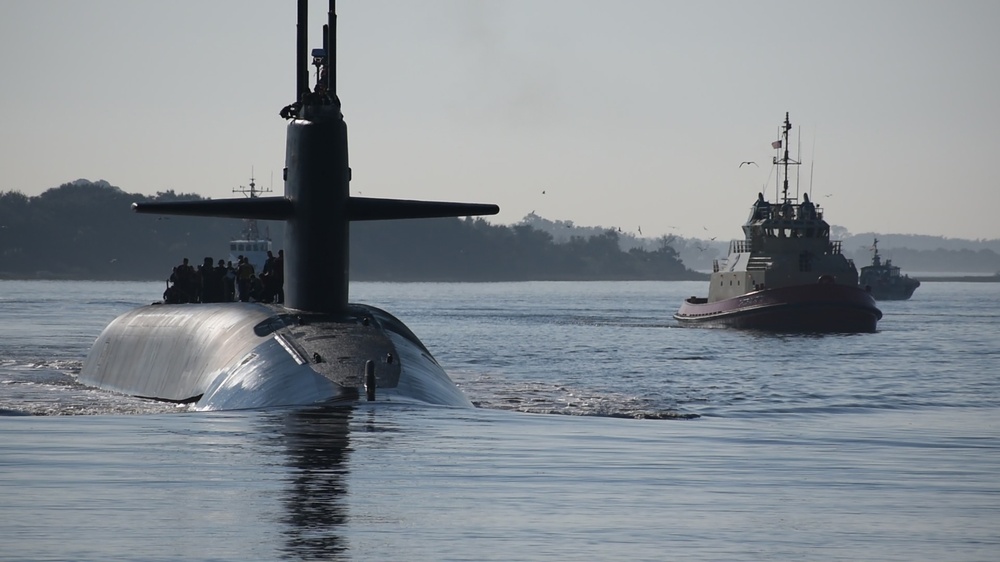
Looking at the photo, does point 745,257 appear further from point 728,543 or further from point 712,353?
point 728,543

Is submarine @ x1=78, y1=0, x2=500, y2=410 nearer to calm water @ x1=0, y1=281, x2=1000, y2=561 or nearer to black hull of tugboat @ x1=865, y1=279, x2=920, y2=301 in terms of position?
calm water @ x1=0, y1=281, x2=1000, y2=561

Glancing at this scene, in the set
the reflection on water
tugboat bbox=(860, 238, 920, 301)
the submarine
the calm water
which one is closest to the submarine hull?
the submarine

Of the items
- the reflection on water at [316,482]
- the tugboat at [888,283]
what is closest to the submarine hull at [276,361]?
the reflection on water at [316,482]

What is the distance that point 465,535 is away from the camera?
904 cm

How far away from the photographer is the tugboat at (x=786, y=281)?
65.9 metres

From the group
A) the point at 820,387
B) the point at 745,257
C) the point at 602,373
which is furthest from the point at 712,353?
the point at 745,257

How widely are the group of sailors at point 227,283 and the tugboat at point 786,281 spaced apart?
1533 inches

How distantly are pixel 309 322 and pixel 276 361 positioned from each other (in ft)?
6.17

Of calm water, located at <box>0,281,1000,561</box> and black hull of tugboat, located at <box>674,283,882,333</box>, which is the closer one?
calm water, located at <box>0,281,1000,561</box>

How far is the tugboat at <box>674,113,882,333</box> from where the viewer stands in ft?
216

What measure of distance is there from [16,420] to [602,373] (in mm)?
22430

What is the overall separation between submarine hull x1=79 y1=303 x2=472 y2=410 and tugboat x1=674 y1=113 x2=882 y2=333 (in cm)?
4433

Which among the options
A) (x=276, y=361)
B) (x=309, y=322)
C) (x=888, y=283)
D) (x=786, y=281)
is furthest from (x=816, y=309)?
(x=888, y=283)

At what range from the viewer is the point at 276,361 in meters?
18.8
